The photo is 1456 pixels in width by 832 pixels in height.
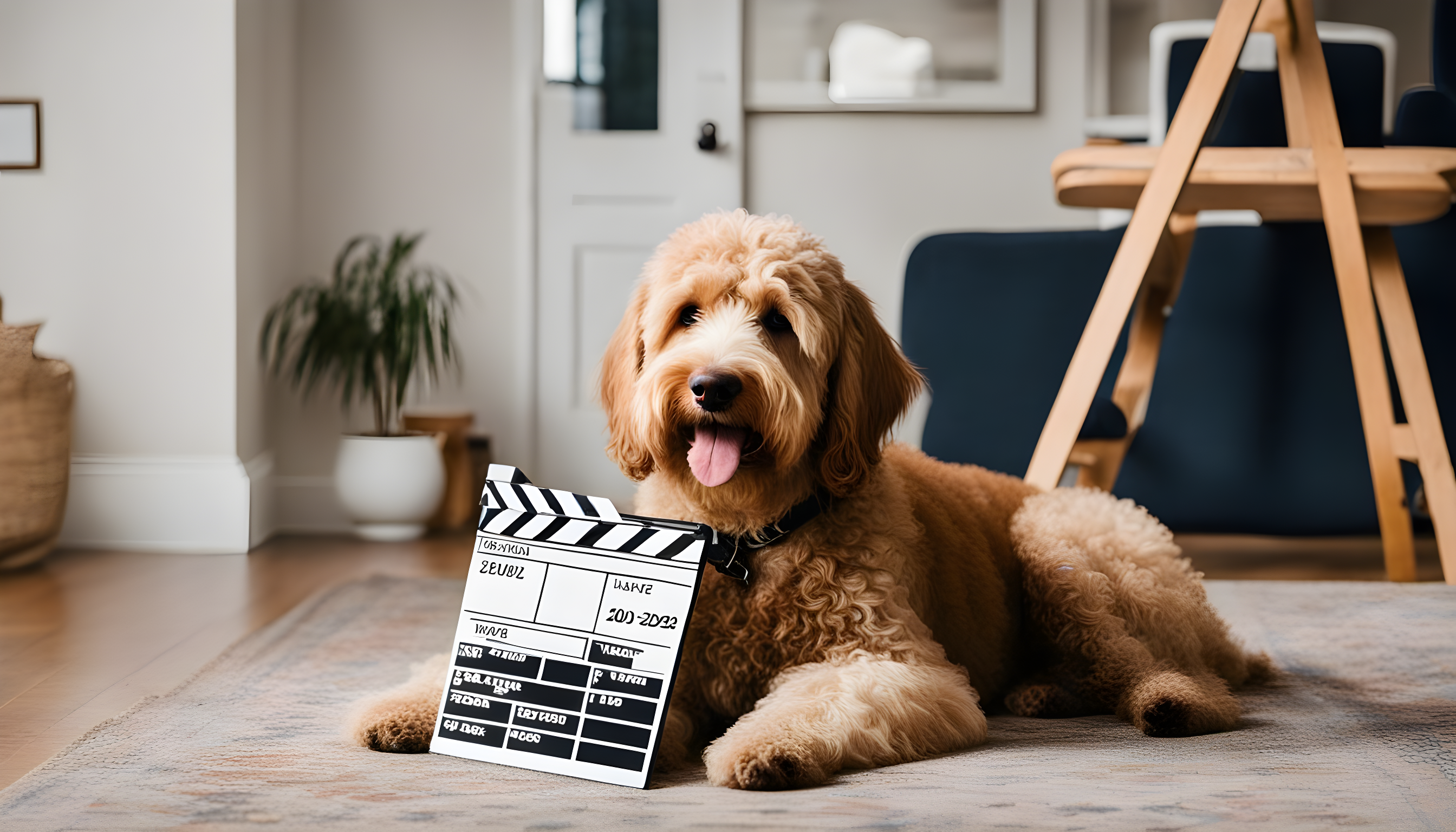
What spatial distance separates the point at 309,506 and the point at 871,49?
2.83m

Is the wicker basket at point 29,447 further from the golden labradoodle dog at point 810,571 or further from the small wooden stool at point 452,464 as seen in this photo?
the golden labradoodle dog at point 810,571

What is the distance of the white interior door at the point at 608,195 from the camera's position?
15.8 ft

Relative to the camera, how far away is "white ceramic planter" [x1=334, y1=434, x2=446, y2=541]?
4164 mm

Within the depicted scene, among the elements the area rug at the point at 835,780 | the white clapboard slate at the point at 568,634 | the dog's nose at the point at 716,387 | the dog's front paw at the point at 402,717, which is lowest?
the area rug at the point at 835,780

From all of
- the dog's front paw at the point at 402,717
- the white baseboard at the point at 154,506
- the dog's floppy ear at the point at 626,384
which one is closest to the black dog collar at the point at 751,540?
the dog's floppy ear at the point at 626,384

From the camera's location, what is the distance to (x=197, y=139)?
384cm

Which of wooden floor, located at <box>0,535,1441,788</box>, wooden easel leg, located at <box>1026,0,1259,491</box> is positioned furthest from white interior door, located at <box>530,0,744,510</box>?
wooden easel leg, located at <box>1026,0,1259,491</box>

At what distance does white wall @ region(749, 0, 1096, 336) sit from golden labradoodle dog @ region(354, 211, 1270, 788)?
10.5ft

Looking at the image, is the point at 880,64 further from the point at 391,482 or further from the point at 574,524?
the point at 574,524

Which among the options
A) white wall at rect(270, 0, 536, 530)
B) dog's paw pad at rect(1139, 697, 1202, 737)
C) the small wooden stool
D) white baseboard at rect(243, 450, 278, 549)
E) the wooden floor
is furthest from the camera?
white wall at rect(270, 0, 536, 530)

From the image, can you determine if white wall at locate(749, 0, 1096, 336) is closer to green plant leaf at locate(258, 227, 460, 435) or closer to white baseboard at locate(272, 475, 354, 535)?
green plant leaf at locate(258, 227, 460, 435)

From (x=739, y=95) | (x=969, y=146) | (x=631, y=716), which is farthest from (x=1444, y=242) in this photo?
(x=631, y=716)

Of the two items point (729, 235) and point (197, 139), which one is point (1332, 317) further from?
point (197, 139)

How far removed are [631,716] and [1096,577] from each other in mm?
790
